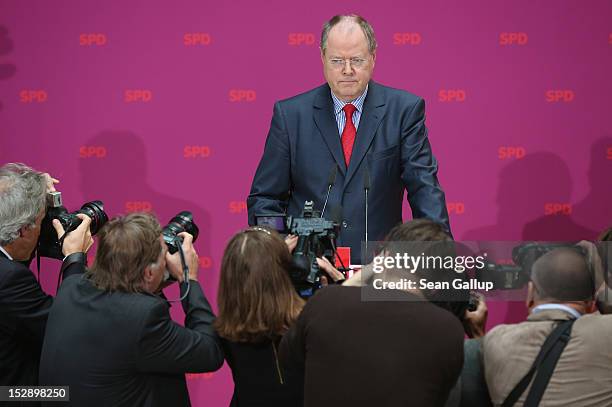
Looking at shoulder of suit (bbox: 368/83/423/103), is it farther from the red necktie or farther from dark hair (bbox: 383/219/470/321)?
dark hair (bbox: 383/219/470/321)

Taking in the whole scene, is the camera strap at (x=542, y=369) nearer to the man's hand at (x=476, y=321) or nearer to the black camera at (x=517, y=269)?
the black camera at (x=517, y=269)

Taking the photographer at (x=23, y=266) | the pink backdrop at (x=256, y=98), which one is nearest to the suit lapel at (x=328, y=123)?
the photographer at (x=23, y=266)

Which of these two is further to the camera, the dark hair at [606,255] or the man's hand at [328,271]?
the man's hand at [328,271]

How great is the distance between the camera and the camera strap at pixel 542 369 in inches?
104

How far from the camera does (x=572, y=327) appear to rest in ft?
8.77

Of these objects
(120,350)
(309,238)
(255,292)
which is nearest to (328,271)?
(309,238)

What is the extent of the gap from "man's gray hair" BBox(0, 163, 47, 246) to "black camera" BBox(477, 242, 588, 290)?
158 centimetres

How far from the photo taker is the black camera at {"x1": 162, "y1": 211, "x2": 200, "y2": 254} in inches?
130

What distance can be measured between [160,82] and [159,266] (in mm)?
2327

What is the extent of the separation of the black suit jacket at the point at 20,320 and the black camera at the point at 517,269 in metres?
1.40

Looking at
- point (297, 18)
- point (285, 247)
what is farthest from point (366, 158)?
point (297, 18)

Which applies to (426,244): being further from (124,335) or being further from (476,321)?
(124,335)

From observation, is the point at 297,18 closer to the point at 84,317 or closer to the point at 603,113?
the point at 603,113

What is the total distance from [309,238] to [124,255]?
0.60 m
